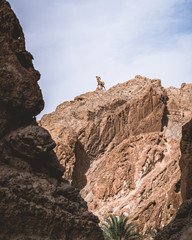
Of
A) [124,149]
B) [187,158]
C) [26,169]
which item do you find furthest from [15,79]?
[124,149]

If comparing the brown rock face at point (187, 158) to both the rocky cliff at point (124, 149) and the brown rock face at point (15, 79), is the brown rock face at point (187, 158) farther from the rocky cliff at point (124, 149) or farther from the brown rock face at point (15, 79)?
the rocky cliff at point (124, 149)

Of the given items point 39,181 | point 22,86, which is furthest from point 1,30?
point 39,181

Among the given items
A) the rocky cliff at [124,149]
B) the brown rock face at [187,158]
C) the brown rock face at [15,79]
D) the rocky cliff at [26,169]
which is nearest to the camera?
the rocky cliff at [26,169]

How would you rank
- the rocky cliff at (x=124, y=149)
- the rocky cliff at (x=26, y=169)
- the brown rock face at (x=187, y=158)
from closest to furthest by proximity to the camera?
the rocky cliff at (x=26, y=169) → the brown rock face at (x=187, y=158) → the rocky cliff at (x=124, y=149)

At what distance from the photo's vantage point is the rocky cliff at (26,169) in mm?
5816

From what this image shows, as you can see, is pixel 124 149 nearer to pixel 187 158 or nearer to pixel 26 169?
pixel 187 158

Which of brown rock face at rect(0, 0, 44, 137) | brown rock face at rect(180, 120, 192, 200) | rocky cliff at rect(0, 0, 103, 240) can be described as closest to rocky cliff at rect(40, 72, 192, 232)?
brown rock face at rect(180, 120, 192, 200)

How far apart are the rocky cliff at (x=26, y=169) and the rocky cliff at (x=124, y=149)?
1684cm

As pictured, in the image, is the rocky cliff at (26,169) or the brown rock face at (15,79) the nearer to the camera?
the rocky cliff at (26,169)

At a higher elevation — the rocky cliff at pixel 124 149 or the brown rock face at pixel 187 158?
the rocky cliff at pixel 124 149

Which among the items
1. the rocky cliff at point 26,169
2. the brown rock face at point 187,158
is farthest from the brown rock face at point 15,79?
the brown rock face at point 187,158

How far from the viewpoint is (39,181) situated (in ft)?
21.5

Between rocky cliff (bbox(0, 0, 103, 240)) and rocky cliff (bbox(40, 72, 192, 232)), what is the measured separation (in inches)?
663

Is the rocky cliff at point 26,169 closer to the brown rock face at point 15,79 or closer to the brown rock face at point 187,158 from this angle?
the brown rock face at point 15,79
